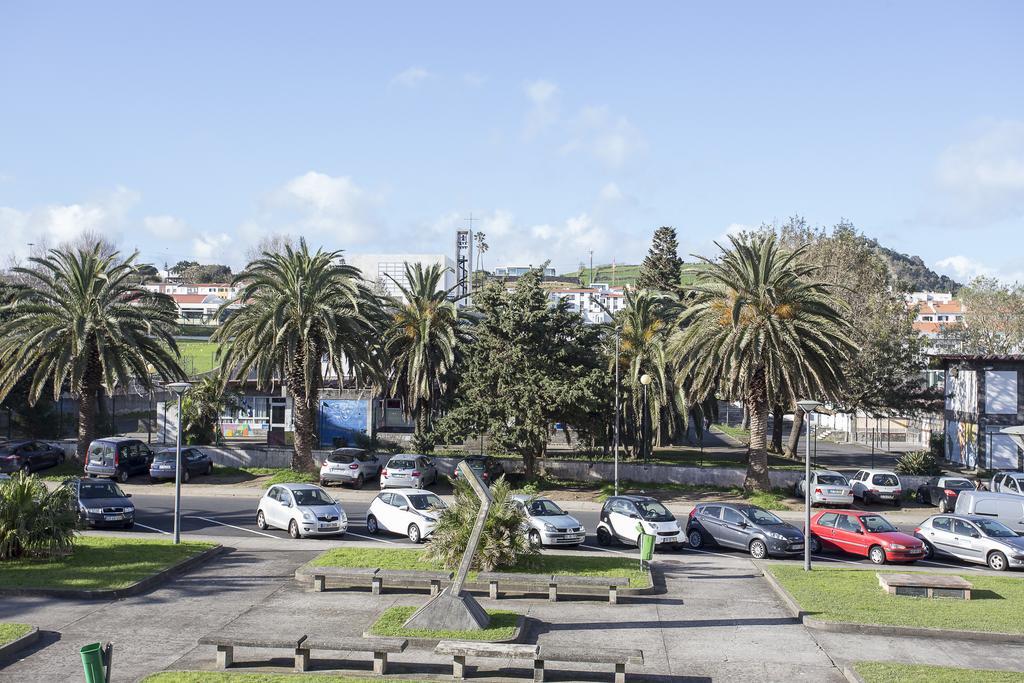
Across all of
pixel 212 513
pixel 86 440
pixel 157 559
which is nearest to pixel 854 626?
pixel 157 559

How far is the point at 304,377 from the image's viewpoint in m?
40.3

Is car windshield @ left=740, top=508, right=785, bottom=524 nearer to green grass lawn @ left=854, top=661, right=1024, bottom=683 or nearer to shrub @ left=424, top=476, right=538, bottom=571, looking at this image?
shrub @ left=424, top=476, right=538, bottom=571

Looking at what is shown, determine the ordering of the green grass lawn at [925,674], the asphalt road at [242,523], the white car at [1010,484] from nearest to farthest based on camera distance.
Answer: the green grass lawn at [925,674], the asphalt road at [242,523], the white car at [1010,484]

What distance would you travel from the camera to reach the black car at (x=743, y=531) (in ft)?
84.9

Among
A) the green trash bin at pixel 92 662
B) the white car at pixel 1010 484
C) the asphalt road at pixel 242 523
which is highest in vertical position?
the green trash bin at pixel 92 662

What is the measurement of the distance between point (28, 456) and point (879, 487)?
124 feet

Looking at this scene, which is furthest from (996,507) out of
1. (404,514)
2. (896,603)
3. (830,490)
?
(404,514)

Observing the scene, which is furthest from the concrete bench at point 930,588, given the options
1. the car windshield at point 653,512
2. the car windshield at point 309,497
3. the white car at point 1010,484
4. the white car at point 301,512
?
the white car at point 1010,484

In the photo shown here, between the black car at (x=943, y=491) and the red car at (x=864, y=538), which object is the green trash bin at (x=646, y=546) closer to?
the red car at (x=864, y=538)

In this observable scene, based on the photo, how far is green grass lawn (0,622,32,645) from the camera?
15.5m

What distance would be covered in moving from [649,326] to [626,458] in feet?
23.6

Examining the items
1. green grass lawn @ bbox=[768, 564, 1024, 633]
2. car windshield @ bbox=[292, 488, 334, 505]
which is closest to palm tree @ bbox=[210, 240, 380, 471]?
car windshield @ bbox=[292, 488, 334, 505]

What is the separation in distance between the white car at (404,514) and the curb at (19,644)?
39.1 feet

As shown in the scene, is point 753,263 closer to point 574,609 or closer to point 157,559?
point 574,609
